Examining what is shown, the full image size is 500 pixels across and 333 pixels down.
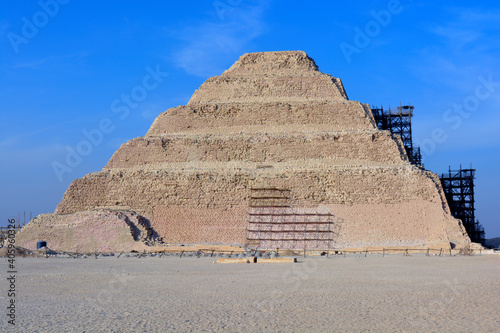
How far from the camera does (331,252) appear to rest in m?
29.3

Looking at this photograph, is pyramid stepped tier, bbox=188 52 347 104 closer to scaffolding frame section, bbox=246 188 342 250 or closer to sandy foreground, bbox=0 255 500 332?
scaffolding frame section, bbox=246 188 342 250

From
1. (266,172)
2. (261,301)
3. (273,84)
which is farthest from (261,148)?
(261,301)

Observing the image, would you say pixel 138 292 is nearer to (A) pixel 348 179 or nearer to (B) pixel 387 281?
(B) pixel 387 281

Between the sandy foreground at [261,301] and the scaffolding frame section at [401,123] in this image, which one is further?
the scaffolding frame section at [401,123]

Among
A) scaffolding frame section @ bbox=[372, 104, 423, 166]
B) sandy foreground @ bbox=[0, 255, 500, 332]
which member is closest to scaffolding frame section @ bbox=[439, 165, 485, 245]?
scaffolding frame section @ bbox=[372, 104, 423, 166]

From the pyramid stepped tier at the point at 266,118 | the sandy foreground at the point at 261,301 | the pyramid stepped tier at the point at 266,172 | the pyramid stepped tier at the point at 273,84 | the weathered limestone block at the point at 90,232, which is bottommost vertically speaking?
the sandy foreground at the point at 261,301

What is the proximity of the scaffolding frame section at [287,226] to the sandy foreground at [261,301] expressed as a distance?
1458 cm

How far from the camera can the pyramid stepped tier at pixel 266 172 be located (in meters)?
33.3

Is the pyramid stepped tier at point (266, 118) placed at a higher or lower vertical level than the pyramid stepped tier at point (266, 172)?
higher

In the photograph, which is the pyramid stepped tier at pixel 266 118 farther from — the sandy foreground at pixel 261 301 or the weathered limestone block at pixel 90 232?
the sandy foreground at pixel 261 301

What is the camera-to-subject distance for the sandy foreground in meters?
8.70

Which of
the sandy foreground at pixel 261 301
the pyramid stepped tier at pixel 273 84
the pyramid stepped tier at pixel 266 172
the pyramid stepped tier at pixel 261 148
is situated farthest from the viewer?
the pyramid stepped tier at pixel 273 84

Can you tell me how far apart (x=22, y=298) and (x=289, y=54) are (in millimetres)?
38740

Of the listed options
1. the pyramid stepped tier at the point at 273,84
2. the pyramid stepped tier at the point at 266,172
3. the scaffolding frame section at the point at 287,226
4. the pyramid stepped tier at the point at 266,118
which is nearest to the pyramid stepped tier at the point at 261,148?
the pyramid stepped tier at the point at 266,172
